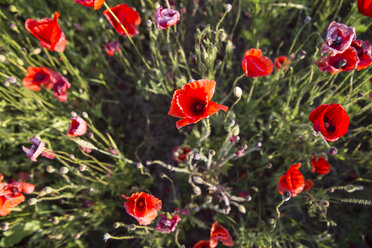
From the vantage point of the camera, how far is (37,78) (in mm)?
2164

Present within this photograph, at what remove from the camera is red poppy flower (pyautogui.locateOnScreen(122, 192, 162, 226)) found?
1565mm

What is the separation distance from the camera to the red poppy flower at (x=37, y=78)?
6.99 feet

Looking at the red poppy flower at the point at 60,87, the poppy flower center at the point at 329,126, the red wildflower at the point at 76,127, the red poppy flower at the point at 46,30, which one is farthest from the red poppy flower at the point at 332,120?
the red poppy flower at the point at 60,87

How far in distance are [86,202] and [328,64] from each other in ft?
7.71

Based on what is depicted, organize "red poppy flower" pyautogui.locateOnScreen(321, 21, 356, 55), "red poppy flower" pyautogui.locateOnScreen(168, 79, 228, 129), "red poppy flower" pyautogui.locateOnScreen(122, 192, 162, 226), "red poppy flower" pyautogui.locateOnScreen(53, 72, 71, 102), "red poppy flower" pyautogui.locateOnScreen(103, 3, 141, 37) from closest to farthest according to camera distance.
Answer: "red poppy flower" pyautogui.locateOnScreen(168, 79, 228, 129)
"red poppy flower" pyautogui.locateOnScreen(321, 21, 356, 55)
"red poppy flower" pyautogui.locateOnScreen(122, 192, 162, 226)
"red poppy flower" pyautogui.locateOnScreen(103, 3, 141, 37)
"red poppy flower" pyautogui.locateOnScreen(53, 72, 71, 102)

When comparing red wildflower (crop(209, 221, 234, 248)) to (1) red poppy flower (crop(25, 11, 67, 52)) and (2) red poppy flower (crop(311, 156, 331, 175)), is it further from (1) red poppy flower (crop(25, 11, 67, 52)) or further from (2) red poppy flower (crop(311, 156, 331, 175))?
(1) red poppy flower (crop(25, 11, 67, 52))

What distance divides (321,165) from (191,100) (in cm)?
116

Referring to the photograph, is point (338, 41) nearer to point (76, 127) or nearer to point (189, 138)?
point (189, 138)

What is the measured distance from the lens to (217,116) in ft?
6.82

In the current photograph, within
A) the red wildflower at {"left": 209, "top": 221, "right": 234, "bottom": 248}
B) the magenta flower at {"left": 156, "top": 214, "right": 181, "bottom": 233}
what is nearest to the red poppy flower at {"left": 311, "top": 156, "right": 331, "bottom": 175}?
the red wildflower at {"left": 209, "top": 221, "right": 234, "bottom": 248}

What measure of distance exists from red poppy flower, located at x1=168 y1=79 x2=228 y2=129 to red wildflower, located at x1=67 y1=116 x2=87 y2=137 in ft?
2.22

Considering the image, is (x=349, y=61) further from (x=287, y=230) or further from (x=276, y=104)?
(x=287, y=230)

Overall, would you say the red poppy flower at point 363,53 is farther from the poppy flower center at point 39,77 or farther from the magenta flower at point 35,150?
the poppy flower center at point 39,77

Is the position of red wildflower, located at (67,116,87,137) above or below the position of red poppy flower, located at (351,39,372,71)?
below
